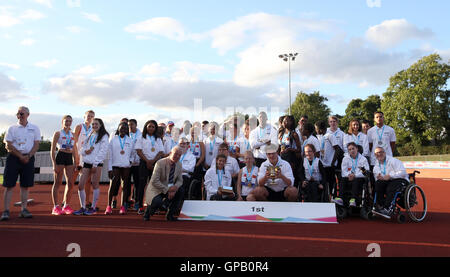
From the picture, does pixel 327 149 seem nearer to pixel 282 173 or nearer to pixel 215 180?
pixel 282 173

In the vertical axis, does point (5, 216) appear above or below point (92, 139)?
below

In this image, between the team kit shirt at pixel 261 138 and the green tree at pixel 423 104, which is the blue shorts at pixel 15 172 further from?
the green tree at pixel 423 104

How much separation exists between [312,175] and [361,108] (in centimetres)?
6033

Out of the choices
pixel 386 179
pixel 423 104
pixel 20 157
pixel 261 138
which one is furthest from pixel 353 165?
pixel 423 104

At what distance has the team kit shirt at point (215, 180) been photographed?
6698 millimetres

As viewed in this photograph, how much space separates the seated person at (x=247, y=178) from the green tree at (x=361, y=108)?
56879 mm

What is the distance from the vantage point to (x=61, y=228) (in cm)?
523

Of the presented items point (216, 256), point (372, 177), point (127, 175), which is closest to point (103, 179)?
point (127, 175)

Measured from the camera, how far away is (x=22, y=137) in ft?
→ 20.6

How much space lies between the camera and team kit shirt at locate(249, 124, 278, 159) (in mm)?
7191

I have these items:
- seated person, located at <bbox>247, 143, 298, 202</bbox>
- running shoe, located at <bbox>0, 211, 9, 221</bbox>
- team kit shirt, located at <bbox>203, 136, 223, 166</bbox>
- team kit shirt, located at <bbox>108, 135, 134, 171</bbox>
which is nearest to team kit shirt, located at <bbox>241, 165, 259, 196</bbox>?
seated person, located at <bbox>247, 143, 298, 202</bbox>

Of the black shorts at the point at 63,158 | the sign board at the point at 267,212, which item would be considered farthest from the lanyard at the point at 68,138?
the sign board at the point at 267,212
